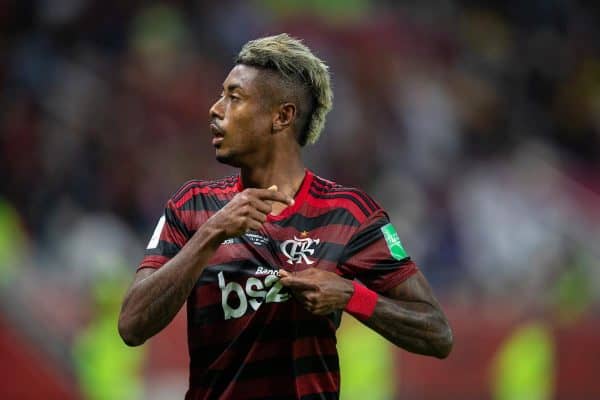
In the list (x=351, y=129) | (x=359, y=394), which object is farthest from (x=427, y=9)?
(x=359, y=394)

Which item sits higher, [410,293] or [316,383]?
[410,293]

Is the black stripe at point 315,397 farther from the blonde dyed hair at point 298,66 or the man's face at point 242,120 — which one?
A: the blonde dyed hair at point 298,66

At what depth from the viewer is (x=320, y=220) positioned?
4184 millimetres

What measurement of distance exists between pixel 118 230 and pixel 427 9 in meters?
5.13

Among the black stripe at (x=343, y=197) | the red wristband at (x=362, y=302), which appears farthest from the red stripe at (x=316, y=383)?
the black stripe at (x=343, y=197)

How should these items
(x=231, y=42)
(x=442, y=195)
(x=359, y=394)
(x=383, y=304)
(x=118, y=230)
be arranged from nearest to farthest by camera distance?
(x=383, y=304)
(x=359, y=394)
(x=118, y=230)
(x=442, y=195)
(x=231, y=42)

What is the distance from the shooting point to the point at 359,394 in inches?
320

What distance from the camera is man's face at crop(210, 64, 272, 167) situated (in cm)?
417

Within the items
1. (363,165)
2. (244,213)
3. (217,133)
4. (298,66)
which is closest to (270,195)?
(244,213)

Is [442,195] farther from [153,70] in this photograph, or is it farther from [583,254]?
[153,70]

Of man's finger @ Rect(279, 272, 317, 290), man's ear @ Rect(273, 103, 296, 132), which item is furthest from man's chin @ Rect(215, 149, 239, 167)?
man's finger @ Rect(279, 272, 317, 290)

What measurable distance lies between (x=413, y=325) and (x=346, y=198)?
0.52 m

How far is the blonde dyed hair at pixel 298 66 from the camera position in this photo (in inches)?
167

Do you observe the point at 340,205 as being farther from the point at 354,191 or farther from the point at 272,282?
the point at 272,282
